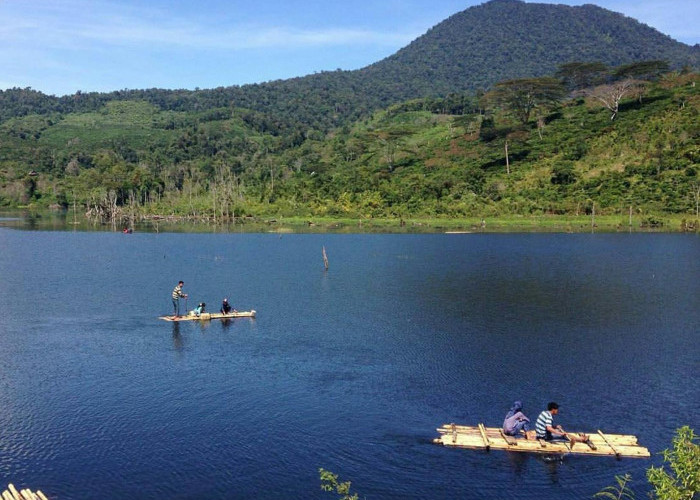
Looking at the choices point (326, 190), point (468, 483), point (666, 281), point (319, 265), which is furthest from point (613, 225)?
point (468, 483)

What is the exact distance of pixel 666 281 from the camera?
73562 mm

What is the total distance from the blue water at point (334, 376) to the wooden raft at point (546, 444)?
481 millimetres

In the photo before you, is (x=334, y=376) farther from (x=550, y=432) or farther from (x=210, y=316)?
(x=210, y=316)

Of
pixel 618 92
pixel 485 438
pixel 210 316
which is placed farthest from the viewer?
pixel 618 92

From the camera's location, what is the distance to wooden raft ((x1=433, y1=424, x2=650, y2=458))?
29.4m

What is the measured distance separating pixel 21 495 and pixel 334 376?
2003cm

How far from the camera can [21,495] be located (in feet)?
79.7

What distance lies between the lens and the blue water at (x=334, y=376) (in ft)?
92.4

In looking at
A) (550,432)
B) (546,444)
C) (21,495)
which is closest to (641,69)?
(550,432)

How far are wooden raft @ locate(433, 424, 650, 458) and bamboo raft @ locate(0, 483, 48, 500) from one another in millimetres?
17385

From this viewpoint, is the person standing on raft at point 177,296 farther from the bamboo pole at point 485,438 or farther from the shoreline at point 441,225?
the shoreline at point 441,225

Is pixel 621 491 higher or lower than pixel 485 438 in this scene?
higher

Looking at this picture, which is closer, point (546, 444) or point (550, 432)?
point (546, 444)

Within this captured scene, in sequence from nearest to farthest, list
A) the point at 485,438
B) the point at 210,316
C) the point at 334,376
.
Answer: the point at 485,438, the point at 334,376, the point at 210,316
